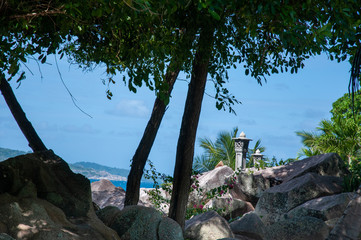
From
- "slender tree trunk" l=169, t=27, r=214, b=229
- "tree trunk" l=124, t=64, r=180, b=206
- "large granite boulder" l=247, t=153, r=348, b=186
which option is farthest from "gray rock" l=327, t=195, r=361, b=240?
"large granite boulder" l=247, t=153, r=348, b=186

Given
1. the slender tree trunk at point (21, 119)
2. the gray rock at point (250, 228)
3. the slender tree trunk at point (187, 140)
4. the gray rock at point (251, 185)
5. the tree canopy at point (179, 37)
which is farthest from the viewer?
the gray rock at point (251, 185)

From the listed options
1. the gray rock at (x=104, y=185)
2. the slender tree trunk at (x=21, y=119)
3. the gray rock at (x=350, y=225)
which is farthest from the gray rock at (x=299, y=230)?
the gray rock at (x=104, y=185)

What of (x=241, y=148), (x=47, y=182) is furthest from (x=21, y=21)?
(x=241, y=148)

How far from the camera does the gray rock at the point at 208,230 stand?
9.29m

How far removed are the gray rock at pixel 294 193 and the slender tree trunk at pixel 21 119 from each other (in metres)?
6.95

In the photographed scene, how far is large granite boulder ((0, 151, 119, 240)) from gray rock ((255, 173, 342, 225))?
6.39 metres

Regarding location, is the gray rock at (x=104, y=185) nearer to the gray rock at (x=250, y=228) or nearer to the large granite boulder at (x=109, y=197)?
the large granite boulder at (x=109, y=197)

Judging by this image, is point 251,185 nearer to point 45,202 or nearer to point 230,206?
point 230,206

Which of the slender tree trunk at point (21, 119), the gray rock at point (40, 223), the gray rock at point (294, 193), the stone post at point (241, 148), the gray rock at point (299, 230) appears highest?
the stone post at point (241, 148)

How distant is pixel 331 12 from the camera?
586cm

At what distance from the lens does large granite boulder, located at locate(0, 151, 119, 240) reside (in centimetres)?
654

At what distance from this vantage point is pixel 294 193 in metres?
12.3

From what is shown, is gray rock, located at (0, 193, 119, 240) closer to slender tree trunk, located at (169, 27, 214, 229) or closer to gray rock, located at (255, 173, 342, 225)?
slender tree trunk, located at (169, 27, 214, 229)

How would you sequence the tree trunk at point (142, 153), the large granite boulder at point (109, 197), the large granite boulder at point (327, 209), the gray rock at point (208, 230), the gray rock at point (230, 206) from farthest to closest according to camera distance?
the large granite boulder at point (109, 197) → the gray rock at point (230, 206) → the tree trunk at point (142, 153) → the large granite boulder at point (327, 209) → the gray rock at point (208, 230)
